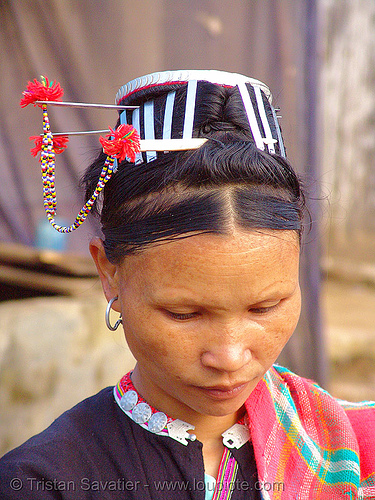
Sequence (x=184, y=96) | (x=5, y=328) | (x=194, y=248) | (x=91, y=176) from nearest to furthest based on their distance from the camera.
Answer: (x=194, y=248) < (x=184, y=96) < (x=91, y=176) < (x=5, y=328)

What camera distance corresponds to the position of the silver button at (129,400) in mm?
1275

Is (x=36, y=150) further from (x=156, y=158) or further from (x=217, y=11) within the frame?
(x=217, y=11)

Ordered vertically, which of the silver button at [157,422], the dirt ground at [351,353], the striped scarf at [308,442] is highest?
the silver button at [157,422]

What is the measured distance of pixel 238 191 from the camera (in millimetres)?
1088

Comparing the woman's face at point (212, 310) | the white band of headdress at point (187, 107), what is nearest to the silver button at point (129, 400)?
the woman's face at point (212, 310)

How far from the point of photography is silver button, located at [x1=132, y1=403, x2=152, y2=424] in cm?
125

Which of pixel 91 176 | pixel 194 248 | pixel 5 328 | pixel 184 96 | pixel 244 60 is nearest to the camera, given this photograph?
pixel 194 248

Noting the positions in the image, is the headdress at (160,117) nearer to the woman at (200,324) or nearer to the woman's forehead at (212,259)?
the woman at (200,324)

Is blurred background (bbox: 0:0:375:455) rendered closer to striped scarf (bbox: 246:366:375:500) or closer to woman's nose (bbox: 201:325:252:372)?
striped scarf (bbox: 246:366:375:500)

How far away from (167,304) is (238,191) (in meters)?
0.28

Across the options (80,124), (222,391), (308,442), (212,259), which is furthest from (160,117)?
(80,124)

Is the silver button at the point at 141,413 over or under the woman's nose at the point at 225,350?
under

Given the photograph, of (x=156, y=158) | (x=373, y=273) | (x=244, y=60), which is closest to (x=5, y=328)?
(x=156, y=158)

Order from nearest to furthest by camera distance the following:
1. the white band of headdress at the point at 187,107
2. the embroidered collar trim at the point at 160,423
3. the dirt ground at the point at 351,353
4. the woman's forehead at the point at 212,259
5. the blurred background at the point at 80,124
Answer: the woman's forehead at the point at 212,259 → the white band of headdress at the point at 187,107 → the embroidered collar trim at the point at 160,423 → the blurred background at the point at 80,124 → the dirt ground at the point at 351,353
